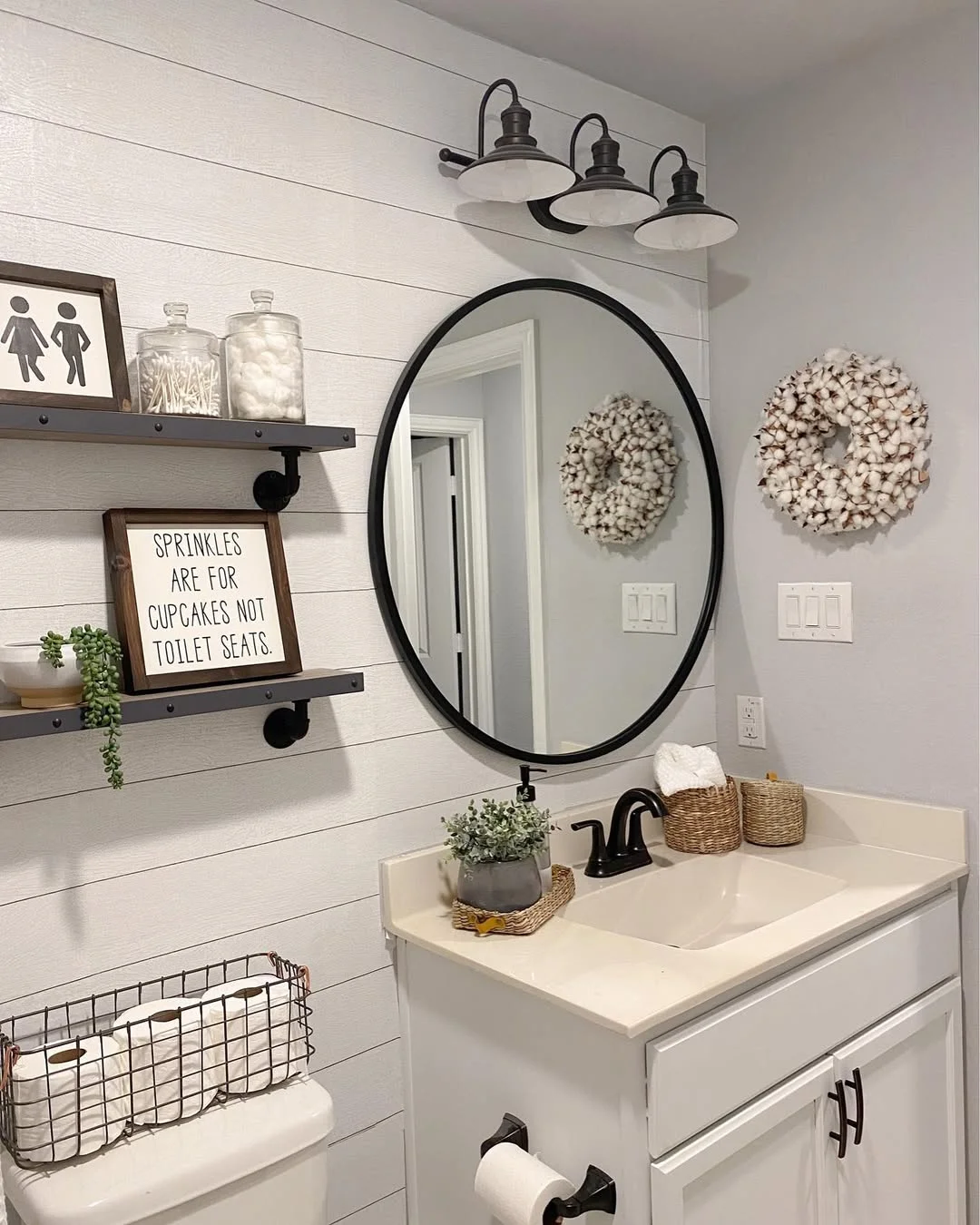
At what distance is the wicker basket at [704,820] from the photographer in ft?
6.83

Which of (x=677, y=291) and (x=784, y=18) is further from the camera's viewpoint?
(x=677, y=291)

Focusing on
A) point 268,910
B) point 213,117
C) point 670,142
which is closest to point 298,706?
point 268,910

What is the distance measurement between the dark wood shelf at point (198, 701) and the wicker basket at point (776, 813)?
93cm

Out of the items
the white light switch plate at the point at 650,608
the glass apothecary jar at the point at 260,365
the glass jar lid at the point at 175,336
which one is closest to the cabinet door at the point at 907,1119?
the white light switch plate at the point at 650,608

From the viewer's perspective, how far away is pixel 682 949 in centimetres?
167

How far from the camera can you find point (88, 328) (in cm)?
140

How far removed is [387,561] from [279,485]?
0.79 feet

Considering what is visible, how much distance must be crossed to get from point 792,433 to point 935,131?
1.93ft

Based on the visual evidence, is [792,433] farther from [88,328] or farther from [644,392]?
[88,328]

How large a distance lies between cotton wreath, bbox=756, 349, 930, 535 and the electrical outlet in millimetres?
407

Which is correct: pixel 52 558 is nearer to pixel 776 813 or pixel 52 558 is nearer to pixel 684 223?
pixel 684 223

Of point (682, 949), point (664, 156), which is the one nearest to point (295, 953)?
point (682, 949)

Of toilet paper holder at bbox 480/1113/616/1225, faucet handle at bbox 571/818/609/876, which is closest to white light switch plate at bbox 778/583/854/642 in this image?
faucet handle at bbox 571/818/609/876

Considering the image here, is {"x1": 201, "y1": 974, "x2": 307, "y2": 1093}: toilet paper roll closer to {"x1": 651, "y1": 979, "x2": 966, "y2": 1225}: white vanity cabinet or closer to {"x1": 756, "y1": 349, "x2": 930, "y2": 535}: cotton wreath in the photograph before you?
{"x1": 651, "y1": 979, "x2": 966, "y2": 1225}: white vanity cabinet
